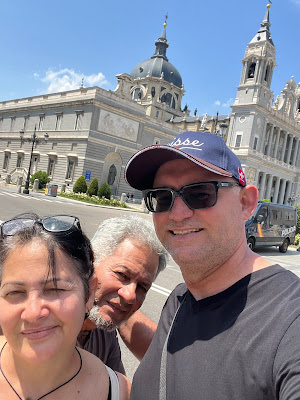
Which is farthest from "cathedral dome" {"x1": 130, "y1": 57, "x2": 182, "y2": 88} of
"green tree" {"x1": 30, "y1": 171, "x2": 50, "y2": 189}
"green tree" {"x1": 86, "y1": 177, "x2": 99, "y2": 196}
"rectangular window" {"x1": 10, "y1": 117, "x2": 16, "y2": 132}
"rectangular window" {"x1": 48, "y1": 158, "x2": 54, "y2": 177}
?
"green tree" {"x1": 86, "y1": 177, "x2": 99, "y2": 196}

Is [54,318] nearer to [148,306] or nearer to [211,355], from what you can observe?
[211,355]

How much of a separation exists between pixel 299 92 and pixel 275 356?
221 feet

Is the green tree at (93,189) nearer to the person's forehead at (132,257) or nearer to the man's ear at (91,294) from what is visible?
the person's forehead at (132,257)

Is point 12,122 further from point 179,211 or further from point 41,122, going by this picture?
point 179,211

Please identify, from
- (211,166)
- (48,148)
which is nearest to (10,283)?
(211,166)

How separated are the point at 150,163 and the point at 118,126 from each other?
37.1 metres

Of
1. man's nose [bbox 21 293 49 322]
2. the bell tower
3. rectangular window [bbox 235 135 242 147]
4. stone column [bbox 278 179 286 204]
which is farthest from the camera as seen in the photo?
stone column [bbox 278 179 286 204]

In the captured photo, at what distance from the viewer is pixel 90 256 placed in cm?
167

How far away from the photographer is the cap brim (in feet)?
5.14

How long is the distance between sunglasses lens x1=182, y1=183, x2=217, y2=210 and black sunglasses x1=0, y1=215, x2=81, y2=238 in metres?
0.57

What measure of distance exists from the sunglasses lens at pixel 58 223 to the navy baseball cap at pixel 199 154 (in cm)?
48

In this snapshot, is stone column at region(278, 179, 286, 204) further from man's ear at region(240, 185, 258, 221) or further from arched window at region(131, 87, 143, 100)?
man's ear at region(240, 185, 258, 221)

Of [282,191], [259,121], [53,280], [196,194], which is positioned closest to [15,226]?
[53,280]

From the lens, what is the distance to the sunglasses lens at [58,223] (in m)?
1.51
